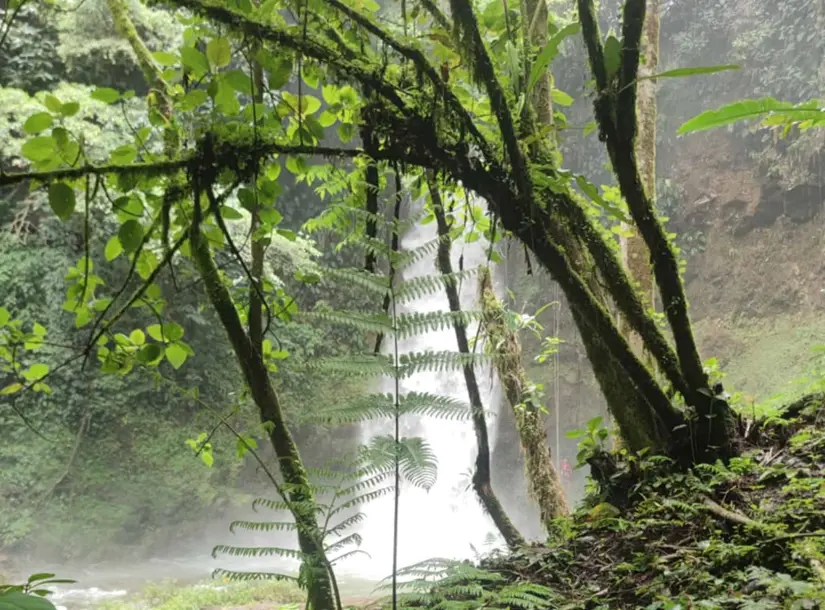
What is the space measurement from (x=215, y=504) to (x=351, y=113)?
9903mm

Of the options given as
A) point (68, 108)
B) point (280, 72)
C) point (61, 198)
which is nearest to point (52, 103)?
point (68, 108)

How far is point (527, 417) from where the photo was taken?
372 cm

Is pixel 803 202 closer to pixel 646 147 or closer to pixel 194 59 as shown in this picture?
pixel 646 147

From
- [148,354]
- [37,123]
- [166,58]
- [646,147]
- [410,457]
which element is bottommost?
[410,457]

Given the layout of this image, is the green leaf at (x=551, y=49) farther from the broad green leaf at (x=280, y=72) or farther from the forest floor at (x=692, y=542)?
the forest floor at (x=692, y=542)

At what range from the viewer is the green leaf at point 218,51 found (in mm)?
1585

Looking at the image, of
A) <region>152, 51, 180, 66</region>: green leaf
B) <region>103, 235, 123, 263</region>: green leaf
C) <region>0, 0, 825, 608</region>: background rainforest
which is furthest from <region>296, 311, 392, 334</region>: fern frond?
<region>152, 51, 180, 66</region>: green leaf

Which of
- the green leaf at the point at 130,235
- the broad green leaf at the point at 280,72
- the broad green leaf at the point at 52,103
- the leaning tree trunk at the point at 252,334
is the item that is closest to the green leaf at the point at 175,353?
the leaning tree trunk at the point at 252,334

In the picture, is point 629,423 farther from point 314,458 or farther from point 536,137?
point 314,458

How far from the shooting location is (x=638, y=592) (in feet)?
5.08

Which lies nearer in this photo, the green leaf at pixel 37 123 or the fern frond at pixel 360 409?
the green leaf at pixel 37 123

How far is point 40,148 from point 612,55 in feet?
5.22

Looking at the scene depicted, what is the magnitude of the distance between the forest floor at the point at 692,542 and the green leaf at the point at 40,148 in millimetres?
1626

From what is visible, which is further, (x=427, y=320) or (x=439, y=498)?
(x=439, y=498)
